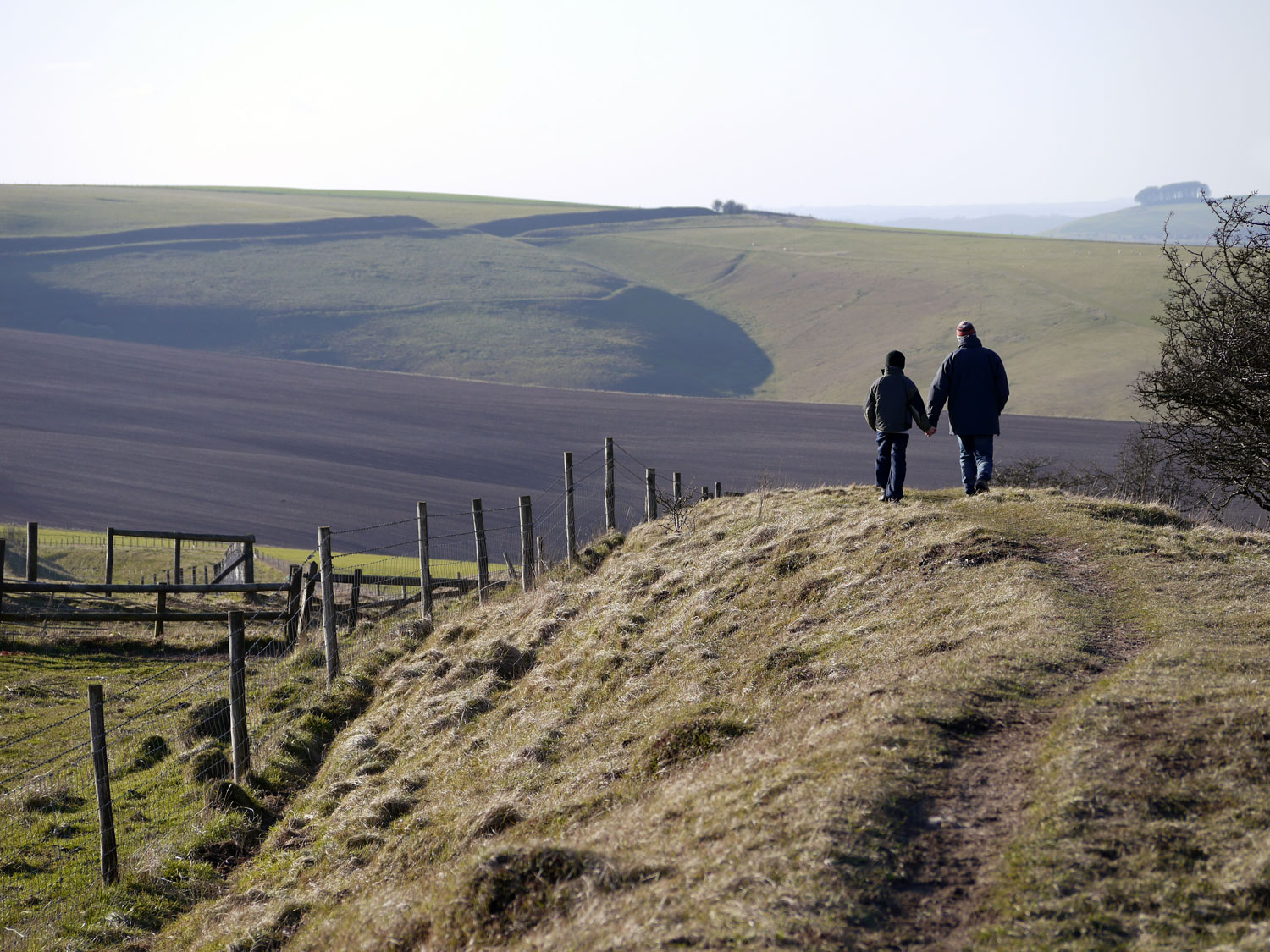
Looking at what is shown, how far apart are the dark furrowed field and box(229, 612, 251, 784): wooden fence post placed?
40073mm

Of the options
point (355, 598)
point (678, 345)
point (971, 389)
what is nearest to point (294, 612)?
point (355, 598)

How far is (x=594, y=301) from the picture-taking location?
423ft

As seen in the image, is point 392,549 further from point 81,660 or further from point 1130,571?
point 1130,571

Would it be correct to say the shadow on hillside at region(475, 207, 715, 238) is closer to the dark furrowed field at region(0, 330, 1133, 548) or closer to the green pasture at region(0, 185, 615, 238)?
the green pasture at region(0, 185, 615, 238)

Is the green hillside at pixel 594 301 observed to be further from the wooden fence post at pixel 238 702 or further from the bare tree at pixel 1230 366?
the wooden fence post at pixel 238 702

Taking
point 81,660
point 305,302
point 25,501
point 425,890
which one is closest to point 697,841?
point 425,890

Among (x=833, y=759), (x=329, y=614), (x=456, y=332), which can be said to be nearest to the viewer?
(x=833, y=759)

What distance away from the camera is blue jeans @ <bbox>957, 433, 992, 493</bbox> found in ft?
49.0

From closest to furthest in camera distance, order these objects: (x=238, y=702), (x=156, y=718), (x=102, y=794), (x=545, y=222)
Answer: (x=102, y=794)
(x=238, y=702)
(x=156, y=718)
(x=545, y=222)

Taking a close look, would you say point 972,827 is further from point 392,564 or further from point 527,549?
point 392,564

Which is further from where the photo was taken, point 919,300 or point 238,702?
point 919,300

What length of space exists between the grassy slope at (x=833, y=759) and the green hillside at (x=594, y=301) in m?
79.0

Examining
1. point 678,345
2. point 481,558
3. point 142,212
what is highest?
point 142,212

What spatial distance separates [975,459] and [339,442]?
7229 cm
